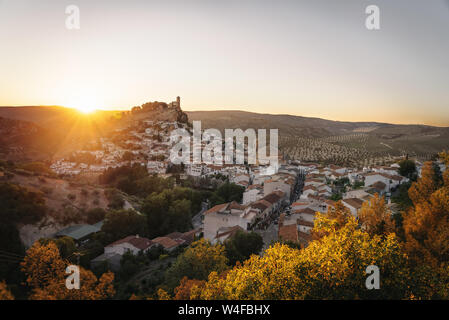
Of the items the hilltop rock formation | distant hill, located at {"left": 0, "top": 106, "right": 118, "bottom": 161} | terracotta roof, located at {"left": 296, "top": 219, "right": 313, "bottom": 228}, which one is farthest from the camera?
the hilltop rock formation

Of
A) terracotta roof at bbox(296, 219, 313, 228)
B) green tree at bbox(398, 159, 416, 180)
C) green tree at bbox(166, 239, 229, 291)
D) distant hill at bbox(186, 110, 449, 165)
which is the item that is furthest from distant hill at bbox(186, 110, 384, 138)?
green tree at bbox(166, 239, 229, 291)

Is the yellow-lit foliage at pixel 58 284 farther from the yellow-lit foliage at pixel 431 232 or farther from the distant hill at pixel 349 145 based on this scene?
the distant hill at pixel 349 145

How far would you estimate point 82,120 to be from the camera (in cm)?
8319

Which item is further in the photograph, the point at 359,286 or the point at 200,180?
the point at 200,180

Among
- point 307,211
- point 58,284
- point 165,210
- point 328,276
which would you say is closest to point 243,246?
point 307,211

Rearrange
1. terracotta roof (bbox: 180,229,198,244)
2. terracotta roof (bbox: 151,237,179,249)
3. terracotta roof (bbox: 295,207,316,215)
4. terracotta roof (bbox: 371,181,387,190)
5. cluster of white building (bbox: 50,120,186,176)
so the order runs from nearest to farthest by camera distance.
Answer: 1. terracotta roof (bbox: 151,237,179,249)
2. terracotta roof (bbox: 180,229,198,244)
3. terracotta roof (bbox: 295,207,316,215)
4. terracotta roof (bbox: 371,181,387,190)
5. cluster of white building (bbox: 50,120,186,176)

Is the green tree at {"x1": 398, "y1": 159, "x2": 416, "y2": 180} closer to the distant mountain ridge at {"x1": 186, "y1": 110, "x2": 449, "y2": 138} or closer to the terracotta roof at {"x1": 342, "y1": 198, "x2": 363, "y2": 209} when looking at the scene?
the terracotta roof at {"x1": 342, "y1": 198, "x2": 363, "y2": 209}

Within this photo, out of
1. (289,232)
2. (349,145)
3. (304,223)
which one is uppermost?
(349,145)

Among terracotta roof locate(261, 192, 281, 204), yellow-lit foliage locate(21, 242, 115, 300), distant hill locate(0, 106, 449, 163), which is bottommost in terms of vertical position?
terracotta roof locate(261, 192, 281, 204)

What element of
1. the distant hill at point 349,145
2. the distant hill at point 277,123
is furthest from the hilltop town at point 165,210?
the distant hill at point 277,123

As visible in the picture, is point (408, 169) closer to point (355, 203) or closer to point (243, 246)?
point (355, 203)
